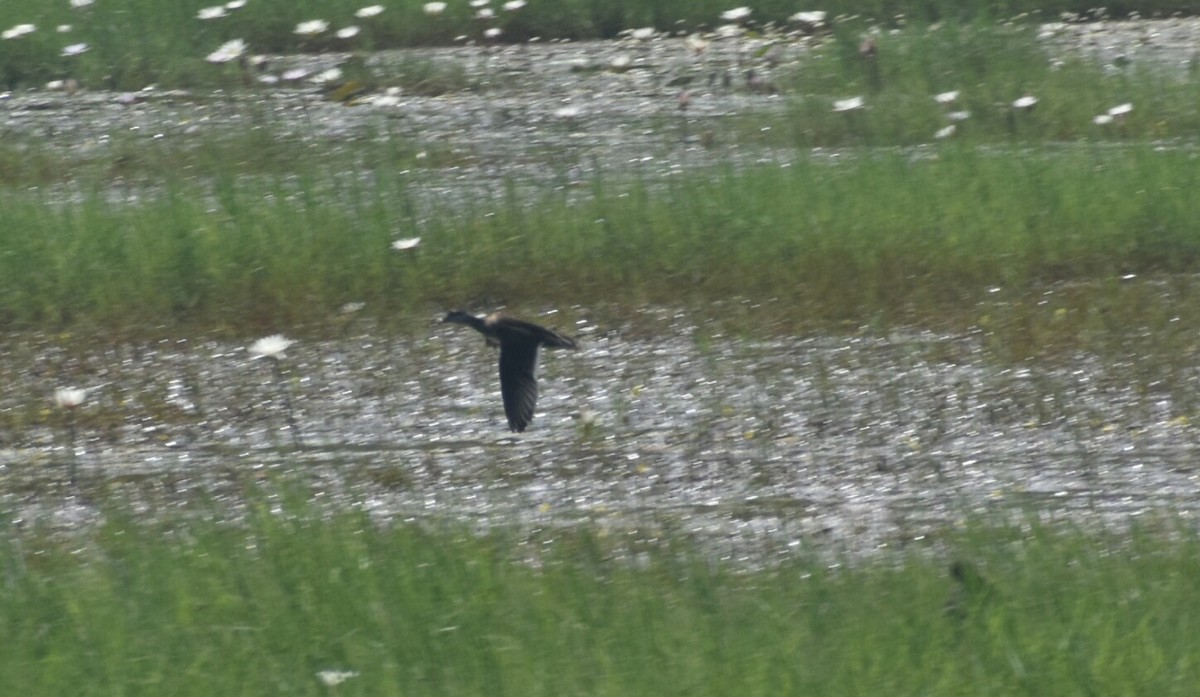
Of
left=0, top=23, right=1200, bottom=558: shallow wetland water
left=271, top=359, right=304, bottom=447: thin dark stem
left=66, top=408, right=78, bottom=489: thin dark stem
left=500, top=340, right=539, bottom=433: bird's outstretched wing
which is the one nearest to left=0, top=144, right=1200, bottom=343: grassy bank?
left=0, top=23, right=1200, bottom=558: shallow wetland water

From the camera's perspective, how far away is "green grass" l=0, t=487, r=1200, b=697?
11.1ft

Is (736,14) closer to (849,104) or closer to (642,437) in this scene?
(849,104)

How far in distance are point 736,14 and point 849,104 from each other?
1740 millimetres

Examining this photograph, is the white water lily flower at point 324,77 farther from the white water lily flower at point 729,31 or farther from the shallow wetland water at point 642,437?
the shallow wetland water at point 642,437

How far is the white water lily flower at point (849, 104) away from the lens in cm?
764

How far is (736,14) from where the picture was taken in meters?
9.25

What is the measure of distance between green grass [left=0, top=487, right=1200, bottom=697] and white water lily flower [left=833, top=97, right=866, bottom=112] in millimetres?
3720

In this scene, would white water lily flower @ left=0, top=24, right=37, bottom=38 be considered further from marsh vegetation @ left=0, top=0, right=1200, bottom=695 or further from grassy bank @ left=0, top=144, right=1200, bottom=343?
grassy bank @ left=0, top=144, right=1200, bottom=343

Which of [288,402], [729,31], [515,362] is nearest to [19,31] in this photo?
[729,31]

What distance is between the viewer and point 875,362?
5.56m

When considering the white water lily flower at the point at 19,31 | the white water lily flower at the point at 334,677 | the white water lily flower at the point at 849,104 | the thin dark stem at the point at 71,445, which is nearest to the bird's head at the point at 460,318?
the white water lily flower at the point at 334,677

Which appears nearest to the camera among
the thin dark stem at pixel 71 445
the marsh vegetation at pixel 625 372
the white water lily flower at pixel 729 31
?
the marsh vegetation at pixel 625 372

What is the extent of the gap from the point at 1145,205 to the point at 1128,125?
51.5 inches

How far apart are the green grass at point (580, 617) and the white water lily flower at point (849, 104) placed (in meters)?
3.72
